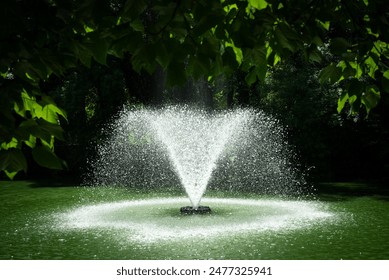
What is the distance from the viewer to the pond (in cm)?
849

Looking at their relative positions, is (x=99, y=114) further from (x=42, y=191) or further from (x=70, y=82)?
(x=42, y=191)

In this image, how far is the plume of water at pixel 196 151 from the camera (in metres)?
18.7

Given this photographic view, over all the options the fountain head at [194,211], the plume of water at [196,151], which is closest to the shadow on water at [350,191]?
the plume of water at [196,151]

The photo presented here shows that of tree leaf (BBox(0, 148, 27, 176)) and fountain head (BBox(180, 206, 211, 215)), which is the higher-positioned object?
fountain head (BBox(180, 206, 211, 215))

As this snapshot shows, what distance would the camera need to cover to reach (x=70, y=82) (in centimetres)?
2475

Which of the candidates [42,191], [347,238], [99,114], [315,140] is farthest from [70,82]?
→ [347,238]

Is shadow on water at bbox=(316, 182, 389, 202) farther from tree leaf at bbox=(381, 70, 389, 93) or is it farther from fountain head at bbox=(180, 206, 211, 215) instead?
tree leaf at bbox=(381, 70, 389, 93)

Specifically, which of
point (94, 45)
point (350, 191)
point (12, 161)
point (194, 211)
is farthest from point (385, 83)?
point (350, 191)

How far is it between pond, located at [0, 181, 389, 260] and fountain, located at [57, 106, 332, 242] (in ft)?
0.15

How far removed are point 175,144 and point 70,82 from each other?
26.7ft

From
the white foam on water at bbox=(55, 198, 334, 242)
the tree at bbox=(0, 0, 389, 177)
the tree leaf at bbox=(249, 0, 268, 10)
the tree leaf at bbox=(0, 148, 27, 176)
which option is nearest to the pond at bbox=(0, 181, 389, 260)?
the white foam on water at bbox=(55, 198, 334, 242)

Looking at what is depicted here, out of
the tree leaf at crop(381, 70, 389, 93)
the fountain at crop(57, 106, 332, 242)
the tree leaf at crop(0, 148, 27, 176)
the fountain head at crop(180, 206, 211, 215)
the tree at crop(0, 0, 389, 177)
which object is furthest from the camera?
the fountain head at crop(180, 206, 211, 215)

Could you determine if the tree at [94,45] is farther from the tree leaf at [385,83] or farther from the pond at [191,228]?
the pond at [191,228]
